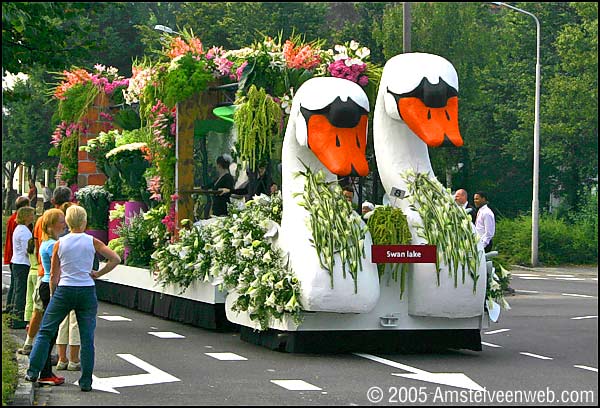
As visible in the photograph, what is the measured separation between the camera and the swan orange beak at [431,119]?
47.3ft

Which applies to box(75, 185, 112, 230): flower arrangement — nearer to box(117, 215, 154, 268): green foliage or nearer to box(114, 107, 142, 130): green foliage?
box(114, 107, 142, 130): green foliage

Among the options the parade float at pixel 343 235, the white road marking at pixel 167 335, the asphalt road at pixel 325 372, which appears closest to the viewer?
the asphalt road at pixel 325 372

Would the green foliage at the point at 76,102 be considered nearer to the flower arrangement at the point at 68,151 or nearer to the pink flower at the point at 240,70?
the flower arrangement at the point at 68,151

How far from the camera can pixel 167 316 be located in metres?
18.8

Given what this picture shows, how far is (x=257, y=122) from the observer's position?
17.0 metres

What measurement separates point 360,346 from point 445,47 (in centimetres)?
3429

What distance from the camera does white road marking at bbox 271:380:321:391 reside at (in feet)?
38.5

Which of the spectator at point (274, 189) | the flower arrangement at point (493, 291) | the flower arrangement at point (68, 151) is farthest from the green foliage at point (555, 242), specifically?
the flower arrangement at point (493, 291)

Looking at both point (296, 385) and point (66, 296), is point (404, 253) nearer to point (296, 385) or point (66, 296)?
point (296, 385)

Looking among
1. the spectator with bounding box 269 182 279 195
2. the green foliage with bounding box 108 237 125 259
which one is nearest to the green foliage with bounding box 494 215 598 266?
the green foliage with bounding box 108 237 125 259

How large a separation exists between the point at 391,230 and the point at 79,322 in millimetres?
4205

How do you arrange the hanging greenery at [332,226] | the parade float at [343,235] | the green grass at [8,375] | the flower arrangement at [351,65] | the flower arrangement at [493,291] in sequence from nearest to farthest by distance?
the green grass at [8,375] < the hanging greenery at [332,226] < the parade float at [343,235] < the flower arrangement at [493,291] < the flower arrangement at [351,65]

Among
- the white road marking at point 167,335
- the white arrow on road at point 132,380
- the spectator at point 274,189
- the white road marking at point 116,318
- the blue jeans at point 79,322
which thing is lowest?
the white arrow on road at point 132,380

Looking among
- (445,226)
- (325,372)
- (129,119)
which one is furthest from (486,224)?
(325,372)
